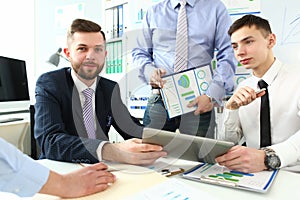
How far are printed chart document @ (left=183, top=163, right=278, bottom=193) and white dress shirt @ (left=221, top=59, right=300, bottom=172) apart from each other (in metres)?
0.42

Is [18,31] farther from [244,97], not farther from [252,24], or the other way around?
[244,97]

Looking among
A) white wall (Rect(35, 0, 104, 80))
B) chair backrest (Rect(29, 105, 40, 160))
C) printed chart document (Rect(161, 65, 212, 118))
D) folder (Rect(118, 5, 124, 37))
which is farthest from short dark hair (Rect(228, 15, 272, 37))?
chair backrest (Rect(29, 105, 40, 160))

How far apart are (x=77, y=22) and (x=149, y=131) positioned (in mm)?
860

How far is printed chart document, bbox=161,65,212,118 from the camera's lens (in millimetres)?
1492

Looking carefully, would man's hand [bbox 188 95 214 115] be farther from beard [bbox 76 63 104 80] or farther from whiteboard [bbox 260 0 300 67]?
whiteboard [bbox 260 0 300 67]

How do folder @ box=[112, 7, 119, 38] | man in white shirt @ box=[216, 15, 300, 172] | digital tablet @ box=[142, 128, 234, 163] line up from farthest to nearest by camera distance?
folder @ box=[112, 7, 119, 38], man in white shirt @ box=[216, 15, 300, 172], digital tablet @ box=[142, 128, 234, 163]

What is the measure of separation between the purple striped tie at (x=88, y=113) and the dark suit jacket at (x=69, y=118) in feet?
0.08

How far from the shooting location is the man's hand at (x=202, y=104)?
161 centimetres

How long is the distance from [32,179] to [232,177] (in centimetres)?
56

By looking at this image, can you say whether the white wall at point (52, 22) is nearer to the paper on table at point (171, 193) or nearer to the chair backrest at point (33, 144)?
the chair backrest at point (33, 144)

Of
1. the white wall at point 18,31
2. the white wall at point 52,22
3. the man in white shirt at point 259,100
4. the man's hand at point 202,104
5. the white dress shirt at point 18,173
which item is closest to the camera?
the white dress shirt at point 18,173

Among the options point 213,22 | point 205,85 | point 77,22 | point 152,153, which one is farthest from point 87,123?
point 213,22

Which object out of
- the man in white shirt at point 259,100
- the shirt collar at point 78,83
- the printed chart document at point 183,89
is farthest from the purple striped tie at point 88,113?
the man in white shirt at point 259,100

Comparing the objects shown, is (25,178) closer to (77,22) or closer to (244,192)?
(244,192)
